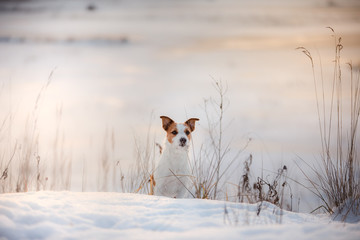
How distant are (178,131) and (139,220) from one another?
259 cm

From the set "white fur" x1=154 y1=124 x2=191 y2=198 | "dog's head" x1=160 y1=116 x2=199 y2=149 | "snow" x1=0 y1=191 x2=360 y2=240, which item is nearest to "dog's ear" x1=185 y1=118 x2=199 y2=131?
"dog's head" x1=160 y1=116 x2=199 y2=149

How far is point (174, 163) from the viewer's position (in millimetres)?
5027

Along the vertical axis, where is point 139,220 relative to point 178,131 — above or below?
below

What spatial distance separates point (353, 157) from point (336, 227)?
5.26 feet

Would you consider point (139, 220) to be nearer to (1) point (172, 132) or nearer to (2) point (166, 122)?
(1) point (172, 132)

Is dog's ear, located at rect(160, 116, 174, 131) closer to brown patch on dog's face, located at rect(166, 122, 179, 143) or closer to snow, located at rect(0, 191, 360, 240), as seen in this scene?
brown patch on dog's face, located at rect(166, 122, 179, 143)

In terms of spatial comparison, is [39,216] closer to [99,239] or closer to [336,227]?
[99,239]

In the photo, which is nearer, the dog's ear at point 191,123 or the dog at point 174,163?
the dog at point 174,163

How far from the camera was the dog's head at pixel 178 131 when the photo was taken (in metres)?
4.98

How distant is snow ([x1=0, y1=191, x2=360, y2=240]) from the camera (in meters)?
2.30

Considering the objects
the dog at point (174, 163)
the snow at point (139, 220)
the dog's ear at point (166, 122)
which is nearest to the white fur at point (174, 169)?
the dog at point (174, 163)

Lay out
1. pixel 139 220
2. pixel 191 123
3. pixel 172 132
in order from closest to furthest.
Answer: pixel 139 220 < pixel 172 132 < pixel 191 123

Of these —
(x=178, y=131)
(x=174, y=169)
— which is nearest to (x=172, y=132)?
(x=178, y=131)

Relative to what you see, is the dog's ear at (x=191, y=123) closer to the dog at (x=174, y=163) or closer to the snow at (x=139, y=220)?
the dog at (x=174, y=163)
